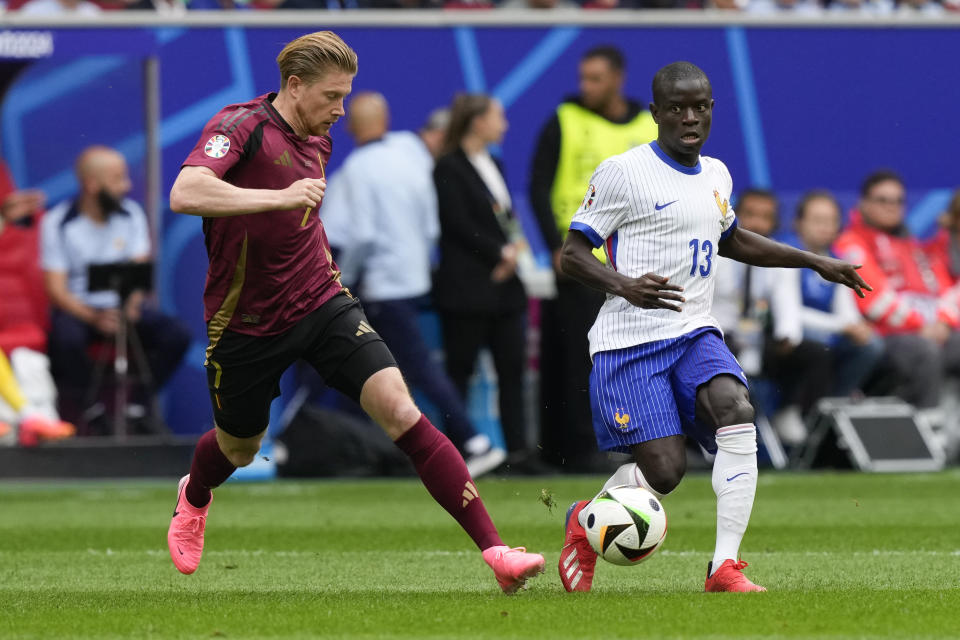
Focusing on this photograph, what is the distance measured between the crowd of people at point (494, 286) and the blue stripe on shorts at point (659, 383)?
538 cm

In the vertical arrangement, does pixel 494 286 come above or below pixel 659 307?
below

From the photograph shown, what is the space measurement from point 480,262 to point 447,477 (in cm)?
632

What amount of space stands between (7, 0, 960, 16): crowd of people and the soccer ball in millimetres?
8787

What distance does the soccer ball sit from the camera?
6188mm

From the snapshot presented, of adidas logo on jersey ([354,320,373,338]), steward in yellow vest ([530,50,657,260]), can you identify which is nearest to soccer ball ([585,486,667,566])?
adidas logo on jersey ([354,320,373,338])

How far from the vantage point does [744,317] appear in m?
13.5

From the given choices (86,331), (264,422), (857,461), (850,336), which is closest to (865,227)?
(850,336)

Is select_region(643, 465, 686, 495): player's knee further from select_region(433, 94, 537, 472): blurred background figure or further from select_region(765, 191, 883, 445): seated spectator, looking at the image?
select_region(765, 191, 883, 445): seated spectator

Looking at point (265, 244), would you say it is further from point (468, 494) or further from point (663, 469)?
point (663, 469)

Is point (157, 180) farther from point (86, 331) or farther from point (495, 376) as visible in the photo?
point (495, 376)

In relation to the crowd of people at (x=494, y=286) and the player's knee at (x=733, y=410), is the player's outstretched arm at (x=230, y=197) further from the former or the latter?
the crowd of people at (x=494, y=286)

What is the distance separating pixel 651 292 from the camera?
623 cm

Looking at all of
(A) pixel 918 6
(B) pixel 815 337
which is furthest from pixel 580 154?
(A) pixel 918 6

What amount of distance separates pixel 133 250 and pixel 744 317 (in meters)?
4.83
